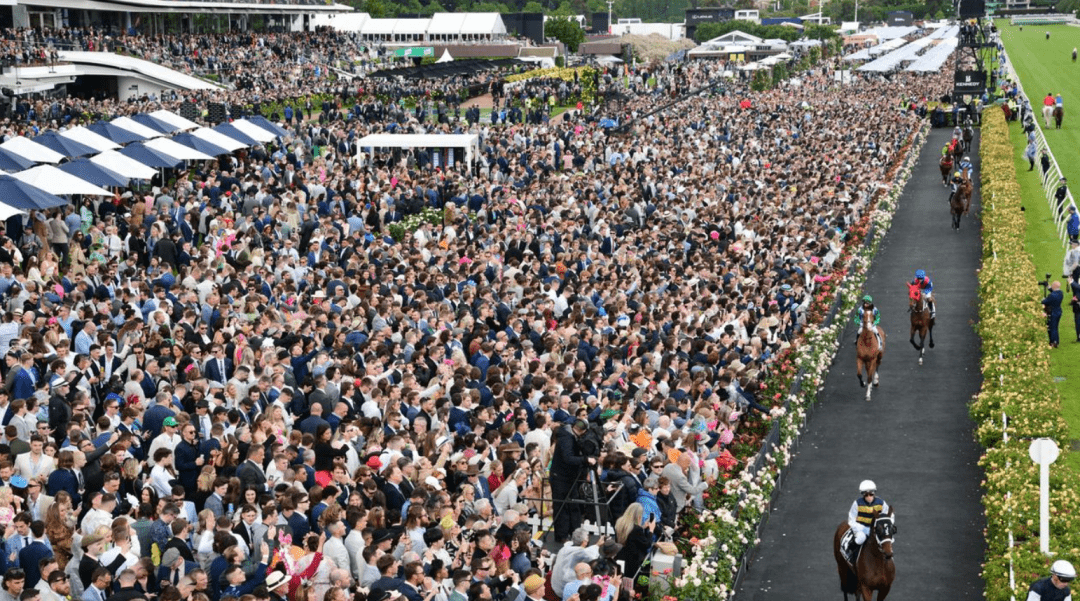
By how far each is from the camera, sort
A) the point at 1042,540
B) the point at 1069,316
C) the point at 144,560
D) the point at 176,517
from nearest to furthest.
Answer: the point at 144,560
the point at 176,517
the point at 1042,540
the point at 1069,316

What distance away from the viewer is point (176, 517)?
10.3m

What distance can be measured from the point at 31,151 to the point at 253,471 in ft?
52.1

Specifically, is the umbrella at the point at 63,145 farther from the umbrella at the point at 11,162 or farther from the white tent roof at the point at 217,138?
the white tent roof at the point at 217,138

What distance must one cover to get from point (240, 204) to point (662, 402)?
14263 mm

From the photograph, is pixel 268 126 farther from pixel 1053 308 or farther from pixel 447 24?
pixel 447 24

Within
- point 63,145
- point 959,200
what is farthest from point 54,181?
point 959,200

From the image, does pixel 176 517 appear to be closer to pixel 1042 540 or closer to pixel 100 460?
pixel 100 460

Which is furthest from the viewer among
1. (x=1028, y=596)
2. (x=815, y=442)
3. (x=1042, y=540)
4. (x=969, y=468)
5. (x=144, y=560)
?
(x=815, y=442)

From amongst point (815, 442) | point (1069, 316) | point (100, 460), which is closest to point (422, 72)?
point (1069, 316)

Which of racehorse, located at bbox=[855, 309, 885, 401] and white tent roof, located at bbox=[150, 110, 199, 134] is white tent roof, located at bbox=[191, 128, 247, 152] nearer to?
white tent roof, located at bbox=[150, 110, 199, 134]

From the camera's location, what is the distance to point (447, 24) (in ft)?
329

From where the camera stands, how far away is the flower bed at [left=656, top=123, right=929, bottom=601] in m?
11.9

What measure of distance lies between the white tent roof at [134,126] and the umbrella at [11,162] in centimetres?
461

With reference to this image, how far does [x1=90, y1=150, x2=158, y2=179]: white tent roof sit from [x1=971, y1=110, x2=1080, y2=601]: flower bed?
50.0 feet
